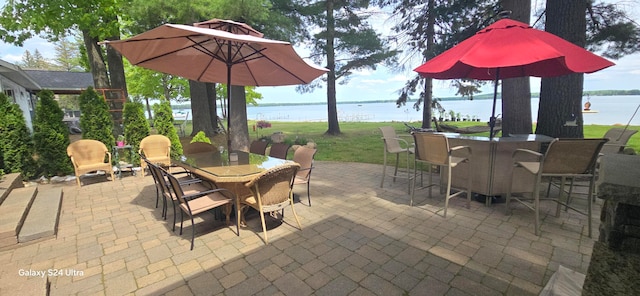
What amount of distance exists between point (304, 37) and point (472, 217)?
1066cm

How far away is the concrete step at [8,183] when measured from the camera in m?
3.82

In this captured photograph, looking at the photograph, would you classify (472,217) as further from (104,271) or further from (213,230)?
(104,271)

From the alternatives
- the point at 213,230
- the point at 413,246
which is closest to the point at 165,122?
the point at 213,230

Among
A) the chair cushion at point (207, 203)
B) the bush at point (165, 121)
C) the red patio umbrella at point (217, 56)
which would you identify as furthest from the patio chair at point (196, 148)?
the bush at point (165, 121)

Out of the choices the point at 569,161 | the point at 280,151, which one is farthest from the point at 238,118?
the point at 569,161

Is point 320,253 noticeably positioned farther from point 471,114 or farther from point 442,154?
point 471,114

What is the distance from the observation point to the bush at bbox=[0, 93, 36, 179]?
4.86 metres

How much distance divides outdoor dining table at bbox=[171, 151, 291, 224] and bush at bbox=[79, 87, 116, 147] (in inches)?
140

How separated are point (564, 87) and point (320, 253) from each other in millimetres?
5479

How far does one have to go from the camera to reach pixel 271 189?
282cm

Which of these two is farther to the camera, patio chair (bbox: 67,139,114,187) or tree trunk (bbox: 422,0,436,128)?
tree trunk (bbox: 422,0,436,128)

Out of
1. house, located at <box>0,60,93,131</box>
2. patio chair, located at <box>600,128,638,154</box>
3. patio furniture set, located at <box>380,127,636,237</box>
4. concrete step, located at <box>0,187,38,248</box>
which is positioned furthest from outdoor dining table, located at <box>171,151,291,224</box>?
house, located at <box>0,60,93,131</box>

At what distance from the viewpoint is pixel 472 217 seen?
130 inches

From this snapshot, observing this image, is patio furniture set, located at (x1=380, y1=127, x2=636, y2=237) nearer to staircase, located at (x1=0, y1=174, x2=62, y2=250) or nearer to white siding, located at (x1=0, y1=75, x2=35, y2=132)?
staircase, located at (x1=0, y1=174, x2=62, y2=250)
